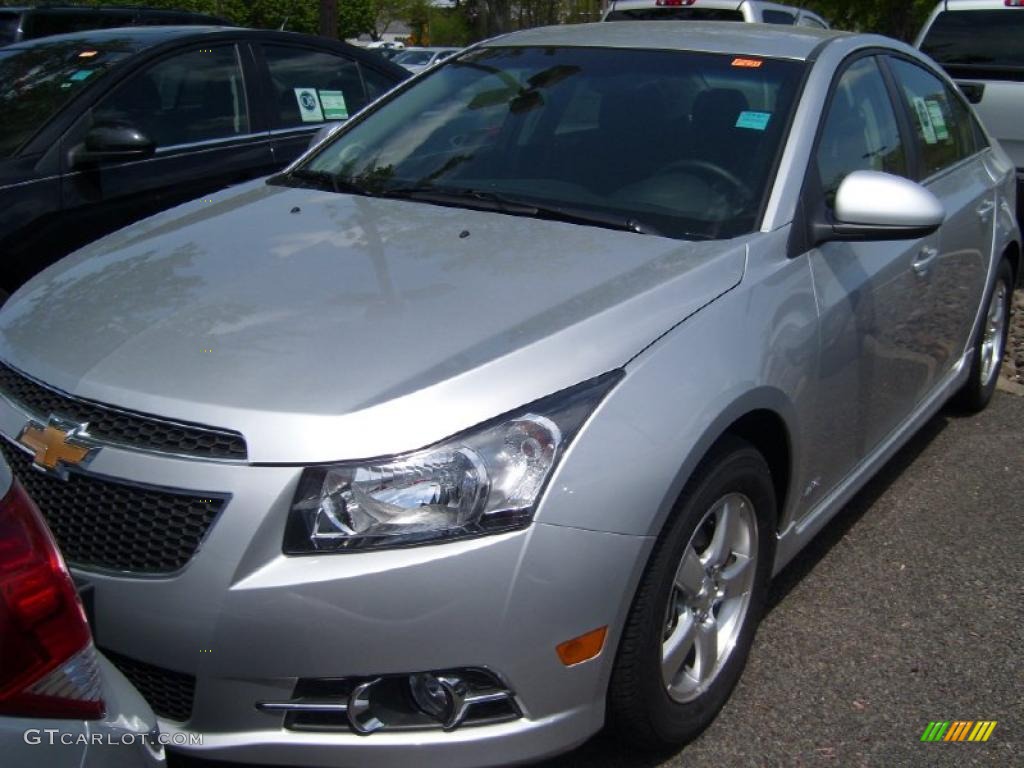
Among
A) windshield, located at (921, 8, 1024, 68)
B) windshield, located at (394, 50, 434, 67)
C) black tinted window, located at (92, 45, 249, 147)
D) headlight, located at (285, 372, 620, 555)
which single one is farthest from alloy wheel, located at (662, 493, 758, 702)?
windshield, located at (394, 50, 434, 67)

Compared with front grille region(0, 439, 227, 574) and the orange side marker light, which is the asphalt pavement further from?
front grille region(0, 439, 227, 574)

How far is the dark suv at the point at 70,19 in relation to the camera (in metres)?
8.22

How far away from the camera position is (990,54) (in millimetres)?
8938

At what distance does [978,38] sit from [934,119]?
17.0ft

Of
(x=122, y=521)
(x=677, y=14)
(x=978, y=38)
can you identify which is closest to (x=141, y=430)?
(x=122, y=521)

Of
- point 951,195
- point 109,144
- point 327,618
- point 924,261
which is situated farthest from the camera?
point 109,144

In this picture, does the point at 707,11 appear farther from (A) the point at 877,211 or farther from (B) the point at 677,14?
(A) the point at 877,211

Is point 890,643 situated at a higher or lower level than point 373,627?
lower

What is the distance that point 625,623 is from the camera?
2498 mm

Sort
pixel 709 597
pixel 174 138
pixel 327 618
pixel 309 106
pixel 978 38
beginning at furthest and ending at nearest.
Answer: pixel 978 38, pixel 309 106, pixel 174 138, pixel 709 597, pixel 327 618

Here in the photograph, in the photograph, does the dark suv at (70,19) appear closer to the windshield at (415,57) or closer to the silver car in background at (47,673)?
the silver car in background at (47,673)

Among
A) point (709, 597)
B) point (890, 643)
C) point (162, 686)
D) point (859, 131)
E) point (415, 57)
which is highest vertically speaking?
point (859, 131)

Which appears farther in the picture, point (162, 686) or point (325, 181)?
point (325, 181)

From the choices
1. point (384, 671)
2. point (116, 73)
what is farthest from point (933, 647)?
point (116, 73)
